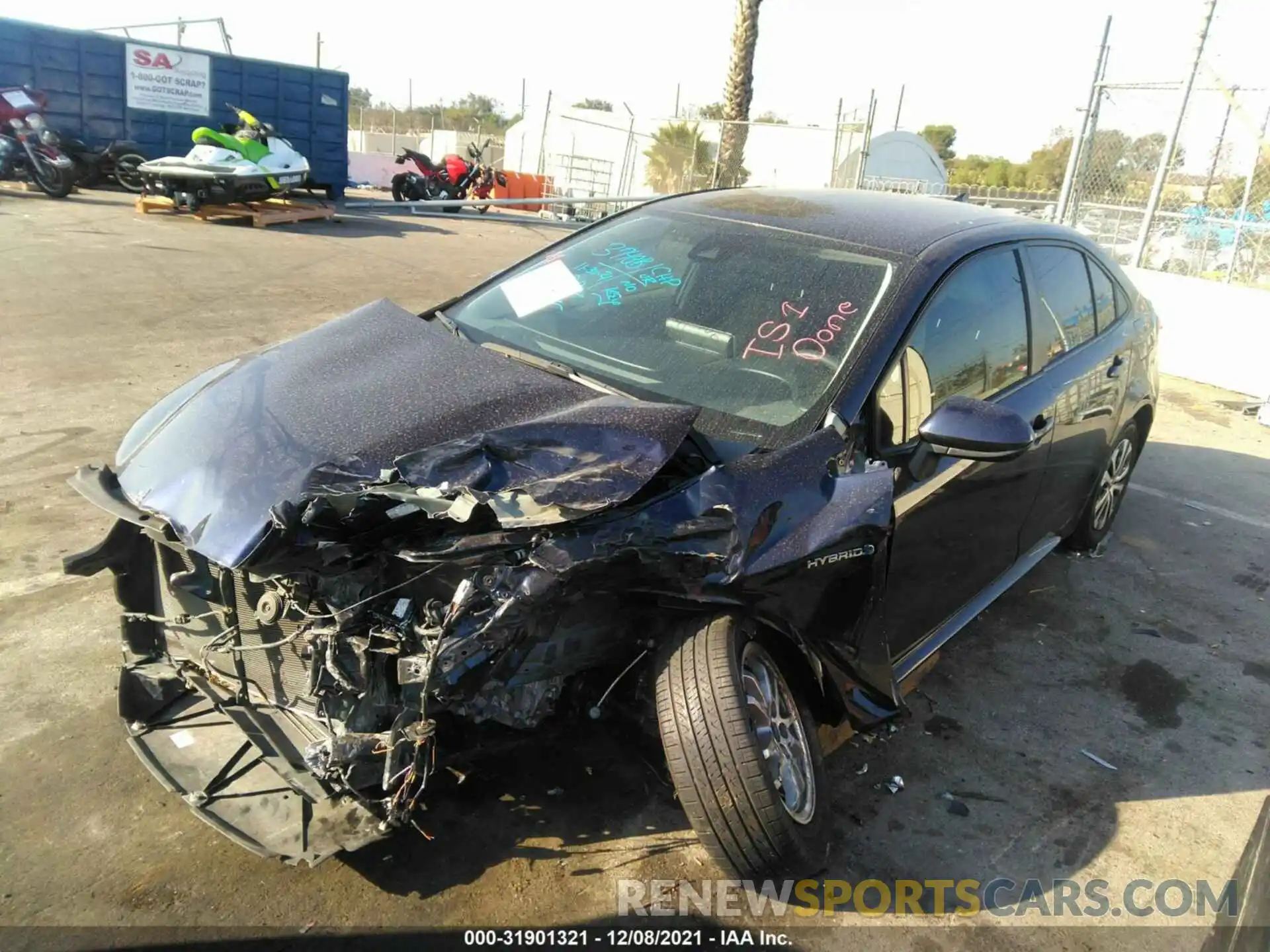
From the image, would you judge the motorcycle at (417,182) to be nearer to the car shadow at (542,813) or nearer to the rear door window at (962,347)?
the rear door window at (962,347)

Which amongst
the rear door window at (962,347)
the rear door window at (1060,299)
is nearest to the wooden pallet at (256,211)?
the rear door window at (1060,299)

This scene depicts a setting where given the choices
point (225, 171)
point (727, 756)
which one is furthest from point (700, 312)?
point (225, 171)

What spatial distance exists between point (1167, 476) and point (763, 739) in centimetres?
555

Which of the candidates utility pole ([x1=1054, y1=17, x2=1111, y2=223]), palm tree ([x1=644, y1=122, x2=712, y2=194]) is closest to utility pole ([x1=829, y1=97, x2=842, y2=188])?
palm tree ([x1=644, y1=122, x2=712, y2=194])

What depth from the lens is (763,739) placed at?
2473 millimetres

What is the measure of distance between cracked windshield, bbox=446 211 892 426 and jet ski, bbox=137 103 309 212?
42.5 feet

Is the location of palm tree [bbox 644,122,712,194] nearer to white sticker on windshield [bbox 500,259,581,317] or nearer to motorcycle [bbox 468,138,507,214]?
motorcycle [bbox 468,138,507,214]

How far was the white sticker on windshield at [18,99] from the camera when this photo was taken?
15.5 meters

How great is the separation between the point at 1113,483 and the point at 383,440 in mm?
4215

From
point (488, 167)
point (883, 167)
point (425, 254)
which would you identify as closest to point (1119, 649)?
point (425, 254)

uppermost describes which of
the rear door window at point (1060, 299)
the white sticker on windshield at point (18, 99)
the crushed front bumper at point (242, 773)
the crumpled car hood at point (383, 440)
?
the white sticker on windshield at point (18, 99)

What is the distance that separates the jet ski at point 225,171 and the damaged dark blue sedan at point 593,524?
1310 cm

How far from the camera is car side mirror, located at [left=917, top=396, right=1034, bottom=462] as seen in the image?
2721mm

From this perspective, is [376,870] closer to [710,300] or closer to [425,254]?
[710,300]
